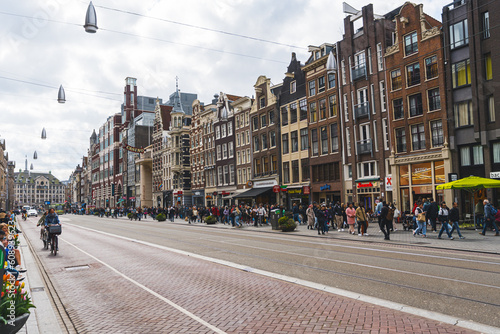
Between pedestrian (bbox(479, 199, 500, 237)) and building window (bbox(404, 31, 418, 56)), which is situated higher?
building window (bbox(404, 31, 418, 56))

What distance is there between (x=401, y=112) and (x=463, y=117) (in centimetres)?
524

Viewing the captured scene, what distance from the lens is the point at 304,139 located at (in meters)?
43.6

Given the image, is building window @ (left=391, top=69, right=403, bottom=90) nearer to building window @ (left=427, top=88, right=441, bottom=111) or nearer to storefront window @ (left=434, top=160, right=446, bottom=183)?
building window @ (left=427, top=88, right=441, bottom=111)

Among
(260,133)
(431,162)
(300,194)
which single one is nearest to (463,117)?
(431,162)

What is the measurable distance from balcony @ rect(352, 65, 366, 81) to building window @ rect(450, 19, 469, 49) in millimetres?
8225

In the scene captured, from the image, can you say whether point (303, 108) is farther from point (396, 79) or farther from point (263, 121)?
point (396, 79)

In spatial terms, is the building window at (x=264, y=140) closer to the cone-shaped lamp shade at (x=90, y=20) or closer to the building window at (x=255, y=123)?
the building window at (x=255, y=123)

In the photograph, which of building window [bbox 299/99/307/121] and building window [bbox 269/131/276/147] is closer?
building window [bbox 299/99/307/121]

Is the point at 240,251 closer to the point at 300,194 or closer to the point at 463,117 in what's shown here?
the point at 463,117

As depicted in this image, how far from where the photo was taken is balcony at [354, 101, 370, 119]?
117 feet

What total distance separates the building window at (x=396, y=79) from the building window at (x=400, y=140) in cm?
353

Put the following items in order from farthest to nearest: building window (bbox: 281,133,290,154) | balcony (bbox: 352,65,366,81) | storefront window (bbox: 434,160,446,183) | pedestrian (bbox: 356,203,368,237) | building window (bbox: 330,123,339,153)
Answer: building window (bbox: 281,133,290,154), building window (bbox: 330,123,339,153), balcony (bbox: 352,65,366,81), storefront window (bbox: 434,160,446,183), pedestrian (bbox: 356,203,368,237)

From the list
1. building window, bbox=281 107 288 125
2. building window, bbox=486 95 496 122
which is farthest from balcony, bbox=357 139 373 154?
building window, bbox=281 107 288 125

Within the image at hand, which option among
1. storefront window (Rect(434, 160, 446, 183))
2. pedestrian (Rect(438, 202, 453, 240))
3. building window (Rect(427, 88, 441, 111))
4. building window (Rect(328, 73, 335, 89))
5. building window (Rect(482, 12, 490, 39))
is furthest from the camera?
building window (Rect(328, 73, 335, 89))
